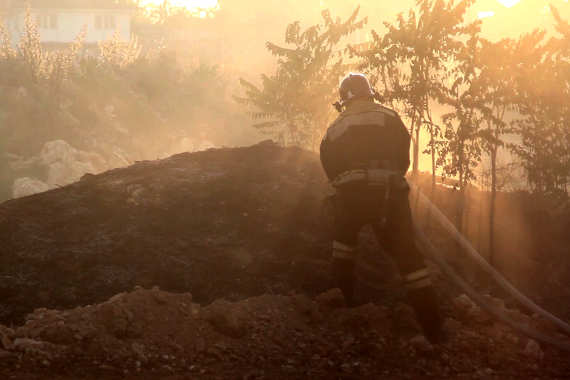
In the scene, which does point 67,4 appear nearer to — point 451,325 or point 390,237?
point 390,237

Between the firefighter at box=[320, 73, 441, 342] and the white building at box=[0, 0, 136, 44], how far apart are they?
4814 centimetres

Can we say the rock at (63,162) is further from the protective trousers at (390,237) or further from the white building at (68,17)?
the white building at (68,17)

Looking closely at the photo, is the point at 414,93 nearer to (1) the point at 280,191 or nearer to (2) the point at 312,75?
(1) the point at 280,191

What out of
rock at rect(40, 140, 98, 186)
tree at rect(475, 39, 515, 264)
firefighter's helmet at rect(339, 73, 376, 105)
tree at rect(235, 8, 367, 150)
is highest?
tree at rect(235, 8, 367, 150)

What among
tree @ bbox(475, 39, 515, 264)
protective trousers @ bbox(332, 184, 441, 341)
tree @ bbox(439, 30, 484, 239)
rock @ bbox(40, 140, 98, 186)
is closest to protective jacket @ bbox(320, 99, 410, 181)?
protective trousers @ bbox(332, 184, 441, 341)

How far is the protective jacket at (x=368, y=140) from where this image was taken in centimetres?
535

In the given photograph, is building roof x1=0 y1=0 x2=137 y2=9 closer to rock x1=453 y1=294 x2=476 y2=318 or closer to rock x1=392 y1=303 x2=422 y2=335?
rock x1=453 y1=294 x2=476 y2=318

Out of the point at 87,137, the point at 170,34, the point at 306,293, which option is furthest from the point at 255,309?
the point at 170,34

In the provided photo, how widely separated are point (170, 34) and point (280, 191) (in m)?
50.7

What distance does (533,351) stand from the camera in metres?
5.26

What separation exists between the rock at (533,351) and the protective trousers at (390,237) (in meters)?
0.84

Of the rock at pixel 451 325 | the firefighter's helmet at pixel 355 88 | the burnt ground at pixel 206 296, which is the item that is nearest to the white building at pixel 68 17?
the burnt ground at pixel 206 296

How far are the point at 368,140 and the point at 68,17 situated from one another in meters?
51.2

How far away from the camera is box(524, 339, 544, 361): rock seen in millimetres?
5230
